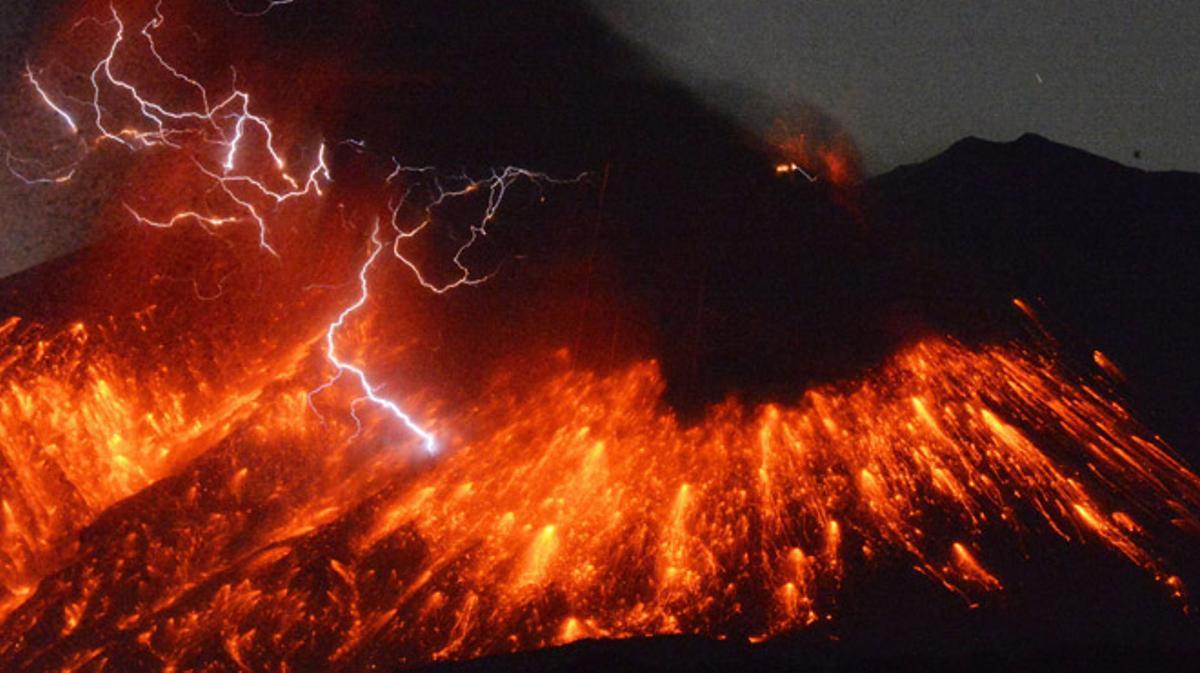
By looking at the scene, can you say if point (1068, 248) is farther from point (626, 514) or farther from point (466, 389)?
point (466, 389)

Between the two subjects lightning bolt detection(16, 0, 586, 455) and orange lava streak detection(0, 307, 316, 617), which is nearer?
orange lava streak detection(0, 307, 316, 617)

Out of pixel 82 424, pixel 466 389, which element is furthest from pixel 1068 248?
pixel 82 424

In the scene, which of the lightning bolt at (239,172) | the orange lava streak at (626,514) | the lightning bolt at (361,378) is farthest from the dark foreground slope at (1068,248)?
the lightning bolt at (361,378)

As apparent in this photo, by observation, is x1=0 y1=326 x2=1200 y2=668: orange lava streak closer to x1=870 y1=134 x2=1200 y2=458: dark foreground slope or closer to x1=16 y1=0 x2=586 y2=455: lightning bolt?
x1=870 y1=134 x2=1200 y2=458: dark foreground slope

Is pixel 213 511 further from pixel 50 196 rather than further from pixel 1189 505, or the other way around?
pixel 1189 505

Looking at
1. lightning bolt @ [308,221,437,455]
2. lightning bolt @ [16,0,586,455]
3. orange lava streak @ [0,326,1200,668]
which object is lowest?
orange lava streak @ [0,326,1200,668]

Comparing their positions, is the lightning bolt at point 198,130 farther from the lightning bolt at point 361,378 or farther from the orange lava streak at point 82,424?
the orange lava streak at point 82,424

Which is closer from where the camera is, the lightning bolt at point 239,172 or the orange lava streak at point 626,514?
the orange lava streak at point 626,514

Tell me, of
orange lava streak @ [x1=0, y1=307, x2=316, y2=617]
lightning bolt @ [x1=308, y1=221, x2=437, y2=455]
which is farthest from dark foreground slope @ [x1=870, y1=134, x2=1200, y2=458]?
orange lava streak @ [x1=0, y1=307, x2=316, y2=617]
